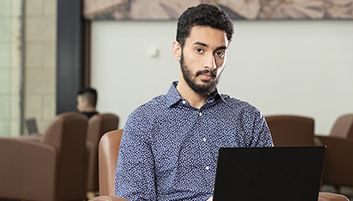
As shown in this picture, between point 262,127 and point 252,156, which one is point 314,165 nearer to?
point 252,156

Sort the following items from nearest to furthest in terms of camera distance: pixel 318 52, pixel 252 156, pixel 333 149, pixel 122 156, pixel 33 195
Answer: pixel 252 156
pixel 122 156
pixel 33 195
pixel 333 149
pixel 318 52

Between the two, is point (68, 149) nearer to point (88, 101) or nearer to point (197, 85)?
point (88, 101)

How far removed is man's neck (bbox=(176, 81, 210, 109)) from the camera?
177 centimetres

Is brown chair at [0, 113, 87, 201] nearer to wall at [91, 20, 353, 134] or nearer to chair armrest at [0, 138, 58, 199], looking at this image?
chair armrest at [0, 138, 58, 199]

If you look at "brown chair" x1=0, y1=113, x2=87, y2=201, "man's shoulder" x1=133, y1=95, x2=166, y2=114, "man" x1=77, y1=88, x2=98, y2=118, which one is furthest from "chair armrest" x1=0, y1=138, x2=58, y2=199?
"man's shoulder" x1=133, y1=95, x2=166, y2=114

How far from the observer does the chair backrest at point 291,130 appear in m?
A: 3.60

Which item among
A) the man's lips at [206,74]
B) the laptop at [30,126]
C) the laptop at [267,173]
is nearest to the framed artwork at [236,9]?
the laptop at [30,126]

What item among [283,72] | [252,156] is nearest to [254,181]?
[252,156]

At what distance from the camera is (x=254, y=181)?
1219 millimetres

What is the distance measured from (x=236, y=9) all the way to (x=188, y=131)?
4.45 meters

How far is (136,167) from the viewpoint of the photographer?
162 centimetres

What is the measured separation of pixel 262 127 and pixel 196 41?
1.34ft

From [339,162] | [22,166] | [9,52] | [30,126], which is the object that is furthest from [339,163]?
[9,52]

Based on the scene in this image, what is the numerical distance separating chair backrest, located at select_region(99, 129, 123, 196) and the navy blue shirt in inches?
6.6
